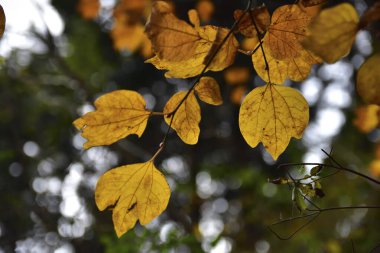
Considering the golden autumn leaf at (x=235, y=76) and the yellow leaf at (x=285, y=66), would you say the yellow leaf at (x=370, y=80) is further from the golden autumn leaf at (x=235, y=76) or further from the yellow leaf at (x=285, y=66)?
the golden autumn leaf at (x=235, y=76)

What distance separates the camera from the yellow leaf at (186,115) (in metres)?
0.63

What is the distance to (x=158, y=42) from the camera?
51cm

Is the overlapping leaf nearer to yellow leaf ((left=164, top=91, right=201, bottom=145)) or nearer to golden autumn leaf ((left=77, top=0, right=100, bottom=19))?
yellow leaf ((left=164, top=91, right=201, bottom=145))

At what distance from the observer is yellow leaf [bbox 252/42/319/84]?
1.95ft

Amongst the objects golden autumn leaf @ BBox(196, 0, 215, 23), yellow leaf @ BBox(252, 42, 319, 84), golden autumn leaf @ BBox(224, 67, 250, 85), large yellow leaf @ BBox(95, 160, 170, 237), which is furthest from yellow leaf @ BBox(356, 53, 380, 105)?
golden autumn leaf @ BBox(224, 67, 250, 85)

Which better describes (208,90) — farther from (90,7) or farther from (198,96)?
(90,7)

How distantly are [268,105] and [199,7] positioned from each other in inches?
139

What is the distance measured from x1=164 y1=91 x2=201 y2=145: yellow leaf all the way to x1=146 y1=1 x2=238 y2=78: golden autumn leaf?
7 cm

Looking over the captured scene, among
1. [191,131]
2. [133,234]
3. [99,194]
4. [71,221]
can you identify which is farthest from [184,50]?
[71,221]

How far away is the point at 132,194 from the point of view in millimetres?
637

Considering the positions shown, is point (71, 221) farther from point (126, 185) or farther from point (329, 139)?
point (329, 139)

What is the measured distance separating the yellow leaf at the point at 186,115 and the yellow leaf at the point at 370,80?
247 mm

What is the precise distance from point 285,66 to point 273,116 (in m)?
0.08

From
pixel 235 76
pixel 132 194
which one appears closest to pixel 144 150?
pixel 235 76
